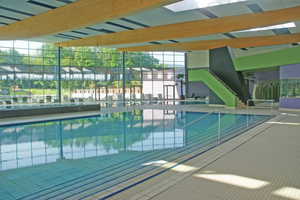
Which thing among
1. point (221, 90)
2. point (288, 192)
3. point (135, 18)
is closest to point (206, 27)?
point (135, 18)

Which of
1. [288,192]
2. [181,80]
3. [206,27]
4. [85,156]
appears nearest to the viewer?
[288,192]

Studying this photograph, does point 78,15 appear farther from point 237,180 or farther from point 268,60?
point 268,60

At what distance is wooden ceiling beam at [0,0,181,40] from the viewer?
23.8ft

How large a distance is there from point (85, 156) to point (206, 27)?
8505mm

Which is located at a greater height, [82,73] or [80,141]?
[82,73]

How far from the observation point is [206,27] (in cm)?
1120

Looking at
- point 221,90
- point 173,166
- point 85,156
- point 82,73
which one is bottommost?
point 85,156

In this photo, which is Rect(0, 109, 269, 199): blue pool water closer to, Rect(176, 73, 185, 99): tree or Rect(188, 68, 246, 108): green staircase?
Rect(188, 68, 246, 108): green staircase

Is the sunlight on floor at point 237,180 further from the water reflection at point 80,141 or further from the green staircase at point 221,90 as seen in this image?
the green staircase at point 221,90

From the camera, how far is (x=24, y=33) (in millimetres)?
11188

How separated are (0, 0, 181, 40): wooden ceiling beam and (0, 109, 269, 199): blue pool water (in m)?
4.06

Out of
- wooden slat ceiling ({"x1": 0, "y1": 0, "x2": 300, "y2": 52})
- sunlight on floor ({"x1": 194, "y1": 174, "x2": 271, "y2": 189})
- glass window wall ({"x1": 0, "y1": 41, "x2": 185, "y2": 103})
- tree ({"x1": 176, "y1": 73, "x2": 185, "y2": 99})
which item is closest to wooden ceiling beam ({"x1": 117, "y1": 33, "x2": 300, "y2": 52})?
wooden slat ceiling ({"x1": 0, "y1": 0, "x2": 300, "y2": 52})

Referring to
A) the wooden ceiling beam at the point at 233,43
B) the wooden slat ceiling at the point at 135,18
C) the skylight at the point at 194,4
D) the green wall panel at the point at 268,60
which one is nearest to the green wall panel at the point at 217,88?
the green wall panel at the point at 268,60

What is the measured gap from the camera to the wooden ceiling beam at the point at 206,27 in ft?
31.9
